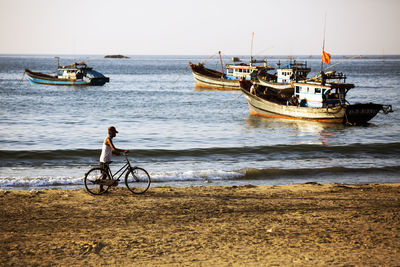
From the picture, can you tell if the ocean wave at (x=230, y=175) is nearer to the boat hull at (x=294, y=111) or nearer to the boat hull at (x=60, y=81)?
the boat hull at (x=294, y=111)

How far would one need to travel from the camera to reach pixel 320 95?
28734 millimetres

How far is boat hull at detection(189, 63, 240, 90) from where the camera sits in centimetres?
5997

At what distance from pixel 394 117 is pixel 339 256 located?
30670 mm

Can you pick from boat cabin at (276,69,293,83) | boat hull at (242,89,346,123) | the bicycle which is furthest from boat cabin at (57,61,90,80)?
the bicycle

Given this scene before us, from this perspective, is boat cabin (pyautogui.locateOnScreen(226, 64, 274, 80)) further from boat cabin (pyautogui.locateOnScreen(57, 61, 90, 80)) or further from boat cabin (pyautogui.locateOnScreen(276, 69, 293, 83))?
boat cabin (pyautogui.locateOnScreen(57, 61, 90, 80))

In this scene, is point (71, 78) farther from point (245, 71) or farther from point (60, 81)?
point (245, 71)

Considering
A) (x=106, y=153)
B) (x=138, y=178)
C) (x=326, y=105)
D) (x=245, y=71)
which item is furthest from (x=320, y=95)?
(x=245, y=71)

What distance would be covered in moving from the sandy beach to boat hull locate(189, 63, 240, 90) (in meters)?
48.1

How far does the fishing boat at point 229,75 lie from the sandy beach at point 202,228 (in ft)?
153

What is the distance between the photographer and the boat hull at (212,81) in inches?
2361

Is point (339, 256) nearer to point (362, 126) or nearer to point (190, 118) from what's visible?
point (362, 126)

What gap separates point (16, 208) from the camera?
10266 millimetres

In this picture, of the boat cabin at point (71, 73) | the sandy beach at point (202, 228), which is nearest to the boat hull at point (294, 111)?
the sandy beach at point (202, 228)

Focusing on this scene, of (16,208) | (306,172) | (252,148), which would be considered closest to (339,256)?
(16,208)
